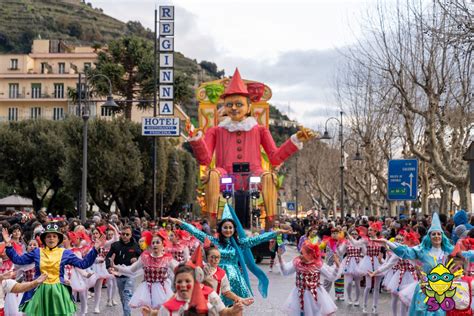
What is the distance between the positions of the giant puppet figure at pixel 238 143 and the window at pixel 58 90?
60948 millimetres

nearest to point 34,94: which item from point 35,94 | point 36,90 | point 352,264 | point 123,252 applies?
point 35,94

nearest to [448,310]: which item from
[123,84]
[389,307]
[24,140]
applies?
[389,307]

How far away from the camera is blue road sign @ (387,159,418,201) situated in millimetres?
23031

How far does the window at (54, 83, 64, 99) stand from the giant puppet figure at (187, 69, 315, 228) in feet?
200

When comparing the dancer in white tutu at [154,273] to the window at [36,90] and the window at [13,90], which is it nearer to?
the window at [36,90]

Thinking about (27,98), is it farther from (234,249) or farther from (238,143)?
(234,249)

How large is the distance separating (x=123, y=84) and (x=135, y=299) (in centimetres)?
3870

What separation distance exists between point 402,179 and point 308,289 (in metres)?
12.6

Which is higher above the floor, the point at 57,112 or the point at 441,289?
the point at 57,112

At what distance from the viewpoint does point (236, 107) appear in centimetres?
2834

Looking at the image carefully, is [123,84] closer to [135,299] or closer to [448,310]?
[135,299]

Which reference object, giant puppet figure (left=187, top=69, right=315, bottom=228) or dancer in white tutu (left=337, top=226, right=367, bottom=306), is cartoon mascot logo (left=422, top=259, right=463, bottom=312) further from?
giant puppet figure (left=187, top=69, right=315, bottom=228)

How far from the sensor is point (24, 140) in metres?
61.0

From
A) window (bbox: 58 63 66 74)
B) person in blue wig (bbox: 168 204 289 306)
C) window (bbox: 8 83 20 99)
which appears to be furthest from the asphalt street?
window (bbox: 58 63 66 74)
